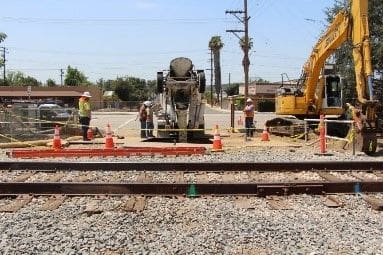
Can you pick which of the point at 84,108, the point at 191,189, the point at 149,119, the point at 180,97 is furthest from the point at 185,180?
the point at 149,119

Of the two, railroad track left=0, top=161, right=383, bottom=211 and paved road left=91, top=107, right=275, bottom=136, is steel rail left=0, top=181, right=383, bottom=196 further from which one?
paved road left=91, top=107, right=275, bottom=136

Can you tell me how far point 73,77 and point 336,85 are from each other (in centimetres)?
13292

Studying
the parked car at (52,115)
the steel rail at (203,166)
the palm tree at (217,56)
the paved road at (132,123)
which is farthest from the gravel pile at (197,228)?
the palm tree at (217,56)

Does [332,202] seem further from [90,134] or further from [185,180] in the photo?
[90,134]

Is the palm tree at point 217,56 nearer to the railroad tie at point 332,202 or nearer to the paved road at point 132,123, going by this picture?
the paved road at point 132,123

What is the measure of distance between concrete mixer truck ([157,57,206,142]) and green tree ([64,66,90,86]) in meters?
129

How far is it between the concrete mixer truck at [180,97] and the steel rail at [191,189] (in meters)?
14.9

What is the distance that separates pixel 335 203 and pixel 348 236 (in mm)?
1720

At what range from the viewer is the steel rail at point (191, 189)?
9070mm

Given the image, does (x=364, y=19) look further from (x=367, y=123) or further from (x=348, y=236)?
(x=348, y=236)

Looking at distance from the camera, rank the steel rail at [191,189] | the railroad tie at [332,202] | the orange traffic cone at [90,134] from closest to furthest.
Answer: the railroad tie at [332,202] → the steel rail at [191,189] → the orange traffic cone at [90,134]

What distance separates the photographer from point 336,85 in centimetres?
2739

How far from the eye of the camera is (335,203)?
852 cm

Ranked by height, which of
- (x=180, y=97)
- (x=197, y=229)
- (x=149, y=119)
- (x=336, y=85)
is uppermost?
(x=336, y=85)
